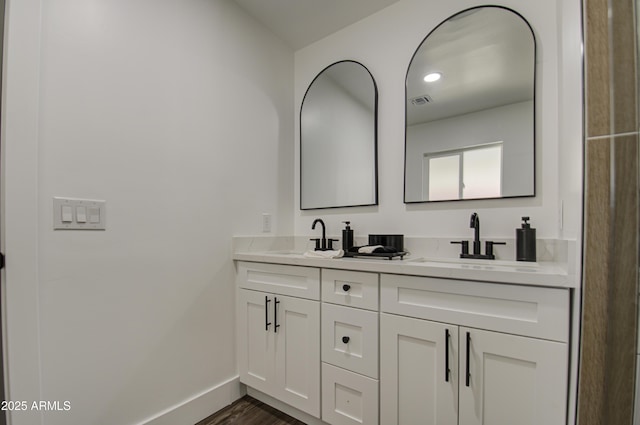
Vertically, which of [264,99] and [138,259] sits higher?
[264,99]

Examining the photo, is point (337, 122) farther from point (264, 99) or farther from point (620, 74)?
point (620, 74)

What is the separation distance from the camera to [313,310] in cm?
148

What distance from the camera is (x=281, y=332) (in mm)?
1600

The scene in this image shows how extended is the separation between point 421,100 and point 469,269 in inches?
44.8

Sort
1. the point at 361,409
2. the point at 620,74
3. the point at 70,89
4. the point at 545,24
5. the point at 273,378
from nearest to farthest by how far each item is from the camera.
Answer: the point at 620,74 < the point at 70,89 < the point at 361,409 < the point at 545,24 < the point at 273,378

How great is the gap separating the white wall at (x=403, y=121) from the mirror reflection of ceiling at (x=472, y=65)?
0.06m

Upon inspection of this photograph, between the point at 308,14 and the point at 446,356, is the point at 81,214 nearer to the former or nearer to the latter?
the point at 446,356

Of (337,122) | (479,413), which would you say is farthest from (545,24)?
(479,413)

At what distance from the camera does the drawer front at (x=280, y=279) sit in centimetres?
149

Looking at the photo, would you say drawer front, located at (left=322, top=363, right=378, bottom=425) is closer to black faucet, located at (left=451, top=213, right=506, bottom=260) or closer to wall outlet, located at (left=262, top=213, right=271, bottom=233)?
black faucet, located at (left=451, top=213, right=506, bottom=260)

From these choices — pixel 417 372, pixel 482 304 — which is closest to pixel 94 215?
pixel 417 372

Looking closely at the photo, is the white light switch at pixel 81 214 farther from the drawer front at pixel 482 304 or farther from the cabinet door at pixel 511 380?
the cabinet door at pixel 511 380

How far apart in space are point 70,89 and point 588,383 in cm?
202

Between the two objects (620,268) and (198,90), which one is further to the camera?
(198,90)
